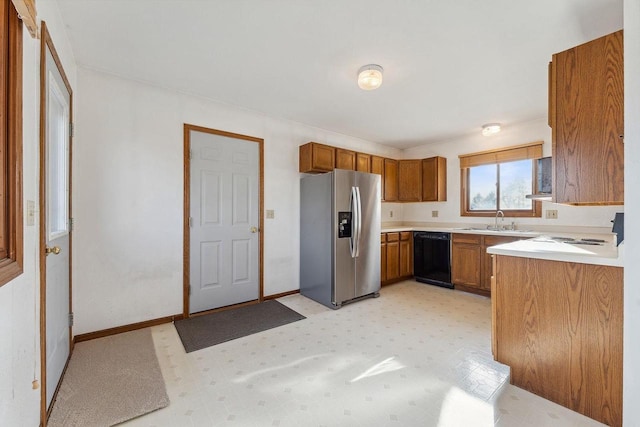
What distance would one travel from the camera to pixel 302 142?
3.77m

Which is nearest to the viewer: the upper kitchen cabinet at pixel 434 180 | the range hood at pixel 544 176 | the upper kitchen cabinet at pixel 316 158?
the range hood at pixel 544 176

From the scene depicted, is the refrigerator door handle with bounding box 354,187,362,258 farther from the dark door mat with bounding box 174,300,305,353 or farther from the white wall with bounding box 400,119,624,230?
the white wall with bounding box 400,119,624,230

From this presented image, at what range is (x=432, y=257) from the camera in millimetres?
4074

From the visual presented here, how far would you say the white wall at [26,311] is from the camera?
0.99 m

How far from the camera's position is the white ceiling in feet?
5.46

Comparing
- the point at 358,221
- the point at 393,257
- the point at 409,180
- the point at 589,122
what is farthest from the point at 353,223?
the point at 589,122

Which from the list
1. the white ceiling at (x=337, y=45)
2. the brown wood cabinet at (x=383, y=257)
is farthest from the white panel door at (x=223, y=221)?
the brown wood cabinet at (x=383, y=257)

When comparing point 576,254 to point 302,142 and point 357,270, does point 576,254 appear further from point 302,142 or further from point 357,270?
point 302,142

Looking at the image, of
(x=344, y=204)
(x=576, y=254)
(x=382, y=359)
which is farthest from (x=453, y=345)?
(x=344, y=204)

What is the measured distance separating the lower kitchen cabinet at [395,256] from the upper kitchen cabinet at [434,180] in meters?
0.77

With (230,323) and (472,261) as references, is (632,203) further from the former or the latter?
(230,323)

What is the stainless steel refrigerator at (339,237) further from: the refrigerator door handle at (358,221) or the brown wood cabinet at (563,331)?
the brown wood cabinet at (563,331)

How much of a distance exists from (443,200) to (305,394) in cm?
387

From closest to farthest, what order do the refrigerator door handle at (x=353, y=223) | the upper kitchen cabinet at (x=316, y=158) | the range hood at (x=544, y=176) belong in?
the range hood at (x=544, y=176) < the refrigerator door handle at (x=353, y=223) < the upper kitchen cabinet at (x=316, y=158)
